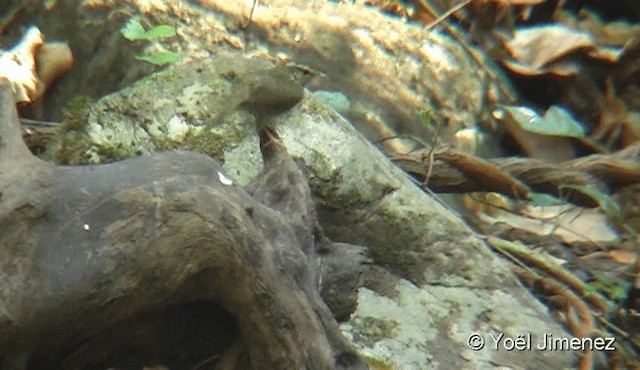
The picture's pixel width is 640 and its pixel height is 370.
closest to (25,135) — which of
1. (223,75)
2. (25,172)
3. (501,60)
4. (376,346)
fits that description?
(223,75)

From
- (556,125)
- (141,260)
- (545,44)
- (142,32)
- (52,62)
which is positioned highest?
(141,260)

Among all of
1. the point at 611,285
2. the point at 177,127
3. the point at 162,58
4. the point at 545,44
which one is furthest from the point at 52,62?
the point at 545,44

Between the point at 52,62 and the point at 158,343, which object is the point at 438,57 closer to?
the point at 52,62

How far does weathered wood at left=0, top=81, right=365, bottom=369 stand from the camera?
1.51 meters

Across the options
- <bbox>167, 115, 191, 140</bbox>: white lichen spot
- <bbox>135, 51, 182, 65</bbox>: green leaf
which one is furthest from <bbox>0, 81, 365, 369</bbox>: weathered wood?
<bbox>135, 51, 182, 65</bbox>: green leaf

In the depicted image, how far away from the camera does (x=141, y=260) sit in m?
1.57

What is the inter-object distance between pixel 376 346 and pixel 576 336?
1.88 ft

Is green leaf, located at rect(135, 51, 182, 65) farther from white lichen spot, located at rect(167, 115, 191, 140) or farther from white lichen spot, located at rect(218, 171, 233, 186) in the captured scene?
white lichen spot, located at rect(218, 171, 233, 186)

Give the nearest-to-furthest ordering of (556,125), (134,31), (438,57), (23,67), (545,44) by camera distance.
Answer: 1. (134,31)
2. (23,67)
3. (556,125)
4. (438,57)
5. (545,44)

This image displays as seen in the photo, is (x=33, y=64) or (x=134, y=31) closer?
→ (x=134, y=31)

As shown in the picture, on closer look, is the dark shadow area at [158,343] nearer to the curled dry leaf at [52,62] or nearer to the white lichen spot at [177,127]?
the white lichen spot at [177,127]

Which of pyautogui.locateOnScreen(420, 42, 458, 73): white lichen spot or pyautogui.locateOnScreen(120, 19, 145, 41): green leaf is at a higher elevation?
pyautogui.locateOnScreen(120, 19, 145, 41): green leaf

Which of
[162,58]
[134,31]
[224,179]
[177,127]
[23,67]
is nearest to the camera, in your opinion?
[224,179]

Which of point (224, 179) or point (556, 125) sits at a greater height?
point (224, 179)
